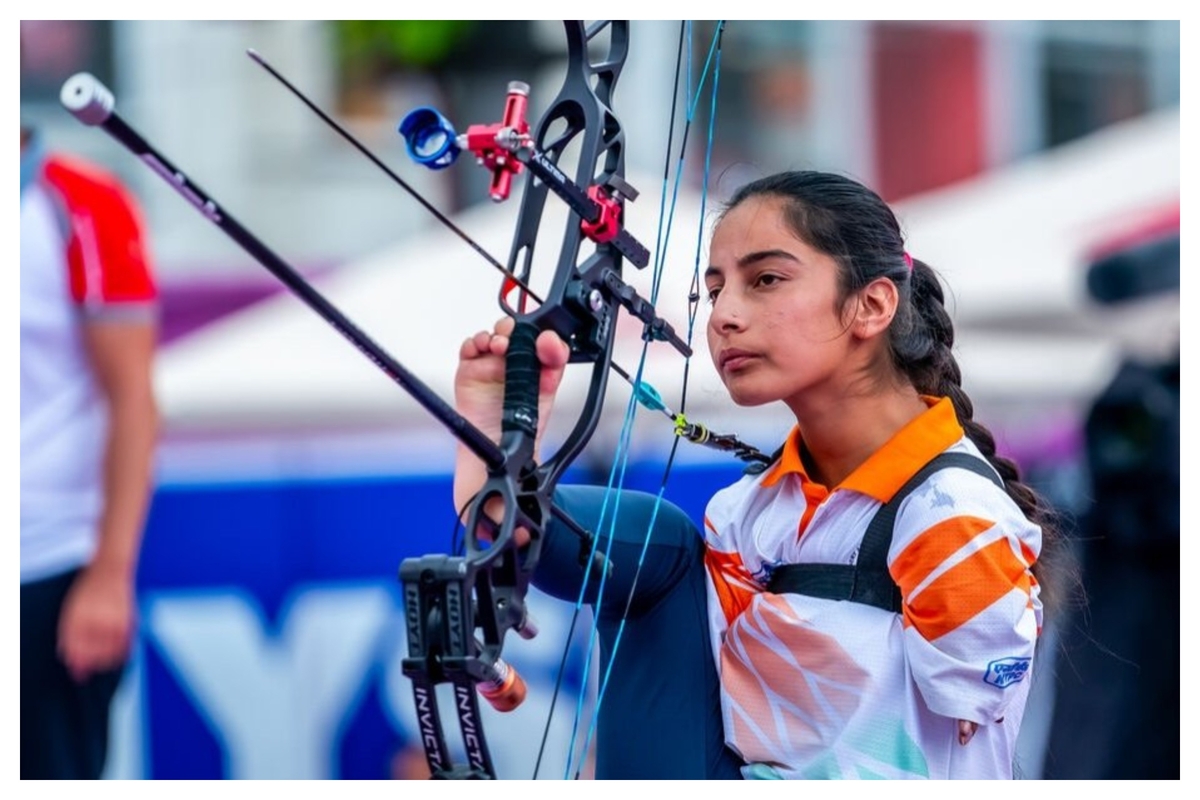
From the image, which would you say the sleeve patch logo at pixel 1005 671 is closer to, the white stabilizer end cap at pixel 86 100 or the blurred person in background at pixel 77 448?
the white stabilizer end cap at pixel 86 100

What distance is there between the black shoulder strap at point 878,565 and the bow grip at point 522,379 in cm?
30

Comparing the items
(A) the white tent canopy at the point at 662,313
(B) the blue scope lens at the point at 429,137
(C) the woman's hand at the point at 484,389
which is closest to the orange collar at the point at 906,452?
(C) the woman's hand at the point at 484,389

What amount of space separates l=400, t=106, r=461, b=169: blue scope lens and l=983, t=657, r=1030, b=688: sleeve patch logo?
627 mm

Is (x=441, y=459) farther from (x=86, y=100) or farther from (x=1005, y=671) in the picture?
(x=86, y=100)

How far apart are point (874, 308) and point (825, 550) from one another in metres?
0.23

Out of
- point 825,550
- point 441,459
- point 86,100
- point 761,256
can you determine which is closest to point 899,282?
point 761,256

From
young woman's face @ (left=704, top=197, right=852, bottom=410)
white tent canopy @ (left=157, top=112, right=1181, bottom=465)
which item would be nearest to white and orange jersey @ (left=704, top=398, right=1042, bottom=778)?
young woman's face @ (left=704, top=197, right=852, bottom=410)

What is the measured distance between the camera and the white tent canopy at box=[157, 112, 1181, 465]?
3525mm

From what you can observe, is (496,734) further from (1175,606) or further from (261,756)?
(1175,606)

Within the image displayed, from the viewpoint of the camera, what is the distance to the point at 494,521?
4.73ft

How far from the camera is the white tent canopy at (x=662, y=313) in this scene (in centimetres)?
353

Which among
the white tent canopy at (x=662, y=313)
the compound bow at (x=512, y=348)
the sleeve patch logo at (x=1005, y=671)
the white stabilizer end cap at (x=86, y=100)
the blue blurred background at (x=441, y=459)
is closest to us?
the white stabilizer end cap at (x=86, y=100)

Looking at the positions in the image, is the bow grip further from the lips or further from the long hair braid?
the long hair braid

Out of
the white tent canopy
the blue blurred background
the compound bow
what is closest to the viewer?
the compound bow
